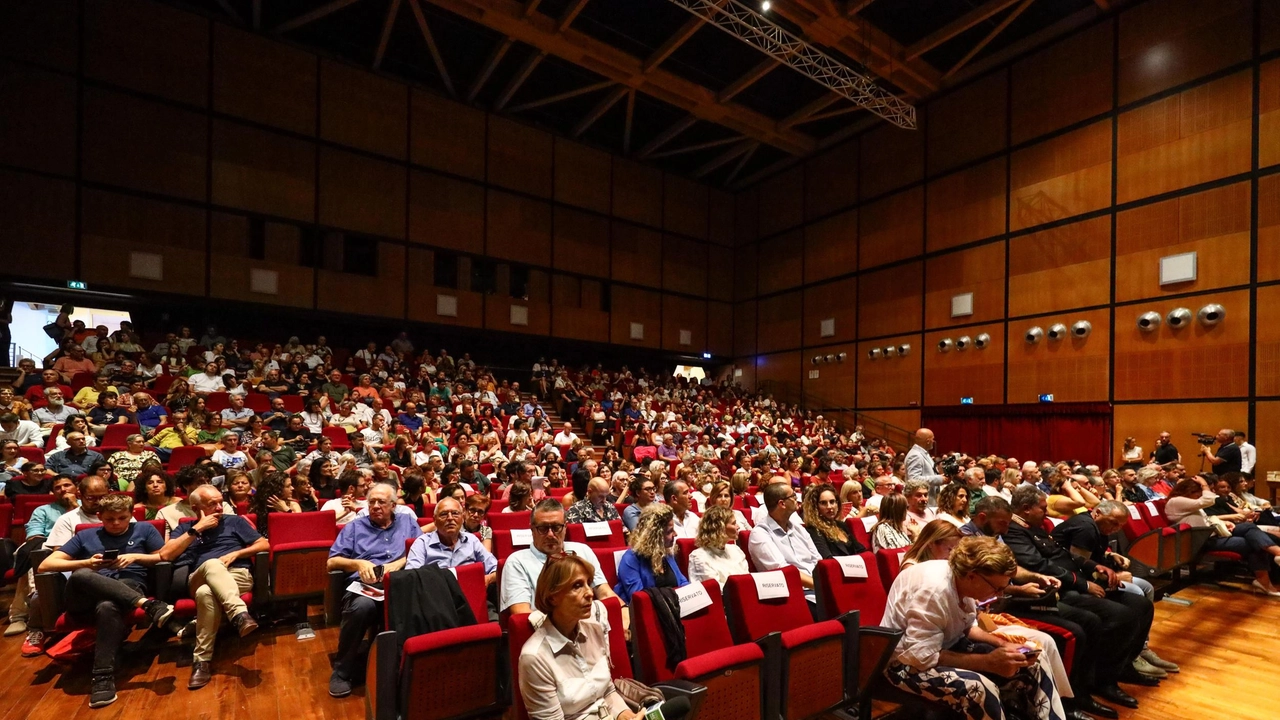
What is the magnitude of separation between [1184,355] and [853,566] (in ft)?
31.0

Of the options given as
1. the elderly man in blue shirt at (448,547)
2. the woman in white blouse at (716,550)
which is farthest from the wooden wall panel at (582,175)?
the woman in white blouse at (716,550)

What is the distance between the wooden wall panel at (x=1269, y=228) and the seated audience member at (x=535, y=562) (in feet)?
35.3

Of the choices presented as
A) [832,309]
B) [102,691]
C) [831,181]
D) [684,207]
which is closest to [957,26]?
[831,181]

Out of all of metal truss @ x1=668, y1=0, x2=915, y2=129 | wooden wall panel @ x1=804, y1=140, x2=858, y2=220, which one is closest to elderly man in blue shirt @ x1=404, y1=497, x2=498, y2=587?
metal truss @ x1=668, y1=0, x2=915, y2=129

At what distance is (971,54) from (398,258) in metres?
11.5

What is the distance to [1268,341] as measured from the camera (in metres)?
8.53

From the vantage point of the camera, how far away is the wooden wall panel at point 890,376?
511 inches

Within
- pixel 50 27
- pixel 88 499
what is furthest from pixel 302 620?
pixel 50 27

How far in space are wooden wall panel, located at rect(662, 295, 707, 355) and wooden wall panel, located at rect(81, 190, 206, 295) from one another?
386 inches

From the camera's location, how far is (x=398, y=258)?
1241 centimetres

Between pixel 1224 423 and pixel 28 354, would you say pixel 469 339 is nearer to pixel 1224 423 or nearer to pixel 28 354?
pixel 28 354

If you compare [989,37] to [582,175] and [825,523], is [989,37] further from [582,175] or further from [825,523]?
[825,523]

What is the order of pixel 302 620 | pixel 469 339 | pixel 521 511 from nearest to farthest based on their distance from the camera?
pixel 302 620
pixel 521 511
pixel 469 339

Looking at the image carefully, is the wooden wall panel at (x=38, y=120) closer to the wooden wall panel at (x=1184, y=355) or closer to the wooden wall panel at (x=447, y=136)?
the wooden wall panel at (x=447, y=136)
